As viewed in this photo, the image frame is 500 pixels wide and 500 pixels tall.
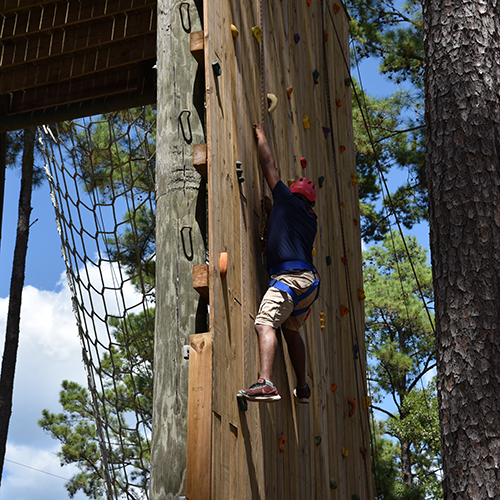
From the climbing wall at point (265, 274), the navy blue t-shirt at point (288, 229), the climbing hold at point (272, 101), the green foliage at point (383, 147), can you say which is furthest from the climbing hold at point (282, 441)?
the green foliage at point (383, 147)

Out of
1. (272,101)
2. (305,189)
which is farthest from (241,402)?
(272,101)

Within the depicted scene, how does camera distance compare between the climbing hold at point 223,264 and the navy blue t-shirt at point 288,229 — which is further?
the navy blue t-shirt at point 288,229

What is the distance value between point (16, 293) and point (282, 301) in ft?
31.7

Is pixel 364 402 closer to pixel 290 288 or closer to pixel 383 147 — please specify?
pixel 290 288

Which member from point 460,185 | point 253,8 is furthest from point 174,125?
point 460,185

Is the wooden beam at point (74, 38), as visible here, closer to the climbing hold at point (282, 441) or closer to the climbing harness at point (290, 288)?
the climbing harness at point (290, 288)

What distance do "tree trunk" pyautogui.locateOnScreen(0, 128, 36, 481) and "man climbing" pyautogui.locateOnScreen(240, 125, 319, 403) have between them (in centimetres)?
836

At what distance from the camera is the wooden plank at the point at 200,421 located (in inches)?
97.8

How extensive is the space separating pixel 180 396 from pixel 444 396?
1763 millimetres

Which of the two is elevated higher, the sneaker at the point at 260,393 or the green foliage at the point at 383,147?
the green foliage at the point at 383,147

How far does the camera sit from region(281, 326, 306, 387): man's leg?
345 centimetres

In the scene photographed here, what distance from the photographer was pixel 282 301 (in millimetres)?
3176

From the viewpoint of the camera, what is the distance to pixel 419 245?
61.1 ft

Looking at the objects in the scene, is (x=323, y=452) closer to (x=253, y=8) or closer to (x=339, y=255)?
(x=339, y=255)
